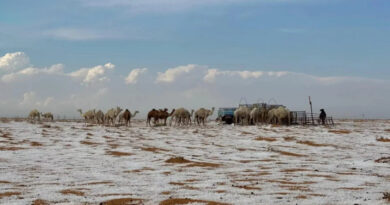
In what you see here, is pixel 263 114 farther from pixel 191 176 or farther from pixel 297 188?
pixel 297 188

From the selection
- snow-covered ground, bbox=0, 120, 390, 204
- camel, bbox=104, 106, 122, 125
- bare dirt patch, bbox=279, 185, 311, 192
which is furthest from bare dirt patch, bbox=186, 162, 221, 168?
camel, bbox=104, 106, 122, 125

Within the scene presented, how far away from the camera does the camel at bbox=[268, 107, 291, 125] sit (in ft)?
161

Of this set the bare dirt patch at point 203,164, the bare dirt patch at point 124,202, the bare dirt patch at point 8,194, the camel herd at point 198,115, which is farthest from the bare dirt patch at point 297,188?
the camel herd at point 198,115

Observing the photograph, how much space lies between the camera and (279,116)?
4912 cm

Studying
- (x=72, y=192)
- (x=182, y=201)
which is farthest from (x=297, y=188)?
(x=72, y=192)

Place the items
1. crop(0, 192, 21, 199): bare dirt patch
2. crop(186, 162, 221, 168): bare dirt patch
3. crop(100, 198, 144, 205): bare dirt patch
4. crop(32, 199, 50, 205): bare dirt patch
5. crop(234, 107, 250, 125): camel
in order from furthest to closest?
1. crop(234, 107, 250, 125): camel
2. crop(186, 162, 221, 168): bare dirt patch
3. crop(0, 192, 21, 199): bare dirt patch
4. crop(32, 199, 50, 205): bare dirt patch
5. crop(100, 198, 144, 205): bare dirt patch

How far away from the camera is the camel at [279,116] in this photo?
161 feet

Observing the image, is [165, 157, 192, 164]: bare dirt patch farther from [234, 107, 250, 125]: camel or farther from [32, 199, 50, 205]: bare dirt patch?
[234, 107, 250, 125]: camel

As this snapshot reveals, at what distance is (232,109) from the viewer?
58188mm

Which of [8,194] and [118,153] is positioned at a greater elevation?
[118,153]

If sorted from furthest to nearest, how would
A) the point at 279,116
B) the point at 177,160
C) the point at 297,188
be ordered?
the point at 279,116 → the point at 177,160 → the point at 297,188

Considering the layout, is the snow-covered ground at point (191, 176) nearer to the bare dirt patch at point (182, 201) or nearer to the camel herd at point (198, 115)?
the bare dirt patch at point (182, 201)

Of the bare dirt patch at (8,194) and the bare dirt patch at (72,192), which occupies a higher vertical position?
the bare dirt patch at (8,194)

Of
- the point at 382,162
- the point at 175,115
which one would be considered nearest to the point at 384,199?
the point at 382,162
